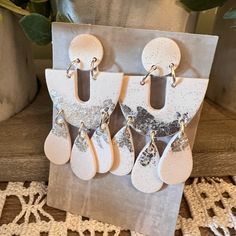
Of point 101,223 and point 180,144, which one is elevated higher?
point 180,144

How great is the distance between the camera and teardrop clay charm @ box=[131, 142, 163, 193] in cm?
35

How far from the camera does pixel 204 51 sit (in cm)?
33

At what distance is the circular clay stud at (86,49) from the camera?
0.34 m

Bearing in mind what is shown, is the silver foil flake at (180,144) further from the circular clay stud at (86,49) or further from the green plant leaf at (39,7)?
the green plant leaf at (39,7)

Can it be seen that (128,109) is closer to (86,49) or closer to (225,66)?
(86,49)

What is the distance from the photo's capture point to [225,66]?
1.69 feet

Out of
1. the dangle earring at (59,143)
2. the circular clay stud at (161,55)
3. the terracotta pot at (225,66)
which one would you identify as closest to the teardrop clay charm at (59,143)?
the dangle earring at (59,143)

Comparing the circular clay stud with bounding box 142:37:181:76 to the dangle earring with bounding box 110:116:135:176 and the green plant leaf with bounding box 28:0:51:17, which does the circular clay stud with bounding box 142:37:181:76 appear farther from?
the green plant leaf with bounding box 28:0:51:17

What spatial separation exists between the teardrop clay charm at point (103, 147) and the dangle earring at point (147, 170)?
25mm

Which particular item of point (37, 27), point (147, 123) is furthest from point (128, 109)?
point (37, 27)

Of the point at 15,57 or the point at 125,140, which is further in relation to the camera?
the point at 15,57

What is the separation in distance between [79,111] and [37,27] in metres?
0.10

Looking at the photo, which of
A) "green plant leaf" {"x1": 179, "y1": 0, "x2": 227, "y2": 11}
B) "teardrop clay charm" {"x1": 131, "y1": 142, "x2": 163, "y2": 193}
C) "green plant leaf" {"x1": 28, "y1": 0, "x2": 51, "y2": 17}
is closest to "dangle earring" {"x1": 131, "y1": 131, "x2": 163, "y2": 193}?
"teardrop clay charm" {"x1": 131, "y1": 142, "x2": 163, "y2": 193}

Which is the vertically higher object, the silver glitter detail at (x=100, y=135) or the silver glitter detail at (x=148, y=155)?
the silver glitter detail at (x=100, y=135)
